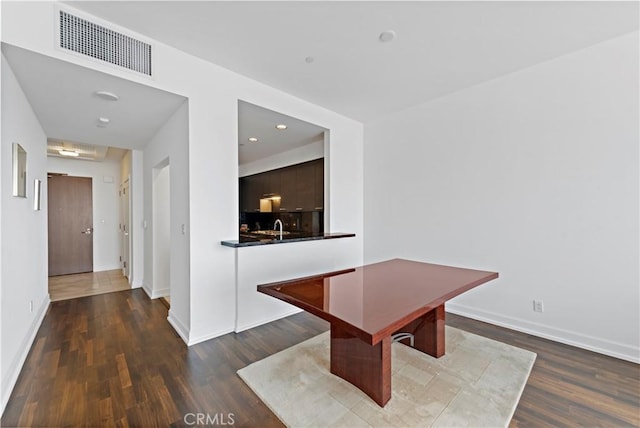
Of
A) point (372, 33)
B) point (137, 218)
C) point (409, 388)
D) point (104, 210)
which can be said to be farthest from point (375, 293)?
point (104, 210)

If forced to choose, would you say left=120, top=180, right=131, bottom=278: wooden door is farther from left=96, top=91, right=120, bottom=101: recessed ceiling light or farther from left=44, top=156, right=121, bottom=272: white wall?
left=96, top=91, right=120, bottom=101: recessed ceiling light

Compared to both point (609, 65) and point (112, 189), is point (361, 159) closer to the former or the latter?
point (609, 65)

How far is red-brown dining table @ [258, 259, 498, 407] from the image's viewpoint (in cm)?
142

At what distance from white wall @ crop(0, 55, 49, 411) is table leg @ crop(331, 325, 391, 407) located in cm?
220

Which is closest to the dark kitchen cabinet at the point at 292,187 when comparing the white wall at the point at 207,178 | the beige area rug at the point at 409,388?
the white wall at the point at 207,178

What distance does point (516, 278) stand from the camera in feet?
9.75

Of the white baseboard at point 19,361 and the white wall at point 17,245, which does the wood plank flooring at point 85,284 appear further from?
the white wall at point 17,245

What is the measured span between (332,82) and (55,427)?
3.58 m

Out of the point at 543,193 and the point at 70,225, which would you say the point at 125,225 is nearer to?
the point at 70,225

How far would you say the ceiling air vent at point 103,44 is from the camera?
2.01 metres

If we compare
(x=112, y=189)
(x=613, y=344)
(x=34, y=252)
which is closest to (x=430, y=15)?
(x=613, y=344)

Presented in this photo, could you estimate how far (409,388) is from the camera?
1942mm

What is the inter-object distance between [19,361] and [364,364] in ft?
8.99

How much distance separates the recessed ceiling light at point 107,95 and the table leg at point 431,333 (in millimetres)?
3434
